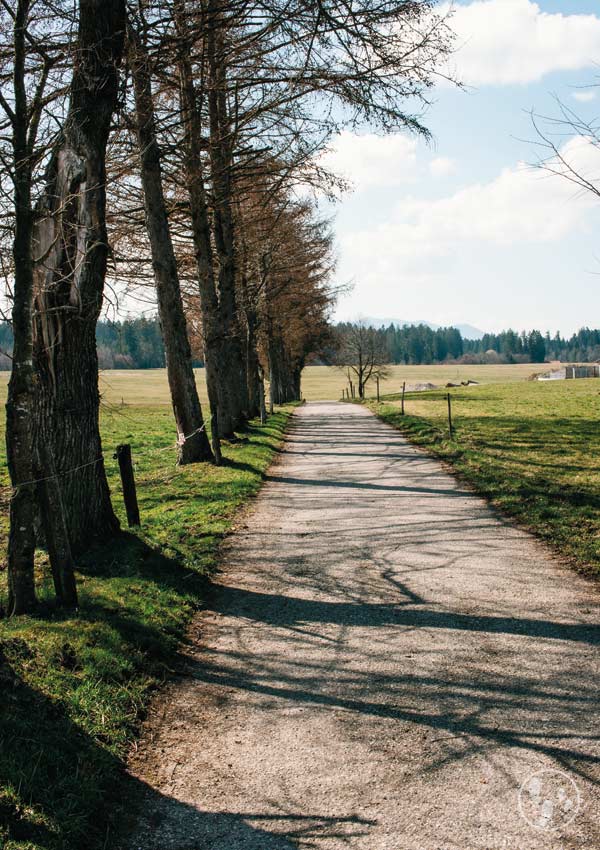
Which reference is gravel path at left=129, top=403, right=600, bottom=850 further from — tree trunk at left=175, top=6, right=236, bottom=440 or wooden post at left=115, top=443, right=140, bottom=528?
tree trunk at left=175, top=6, right=236, bottom=440

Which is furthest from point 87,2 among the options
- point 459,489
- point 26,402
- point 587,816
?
point 459,489

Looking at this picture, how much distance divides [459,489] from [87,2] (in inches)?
340

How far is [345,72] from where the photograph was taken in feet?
28.5

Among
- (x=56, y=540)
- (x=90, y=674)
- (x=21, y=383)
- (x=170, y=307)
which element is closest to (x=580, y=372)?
(x=170, y=307)

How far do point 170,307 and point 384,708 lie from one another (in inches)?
425

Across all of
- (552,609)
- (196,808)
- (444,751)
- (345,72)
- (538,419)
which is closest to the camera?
(196,808)

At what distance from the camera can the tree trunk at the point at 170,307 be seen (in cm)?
1273

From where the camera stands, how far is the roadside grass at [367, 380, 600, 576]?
8.71 meters

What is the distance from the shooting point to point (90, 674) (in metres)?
4.73

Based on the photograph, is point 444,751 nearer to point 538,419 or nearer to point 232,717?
point 232,717

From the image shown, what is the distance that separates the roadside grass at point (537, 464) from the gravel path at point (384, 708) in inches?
32.4

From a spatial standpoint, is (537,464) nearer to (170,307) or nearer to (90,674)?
(170,307)

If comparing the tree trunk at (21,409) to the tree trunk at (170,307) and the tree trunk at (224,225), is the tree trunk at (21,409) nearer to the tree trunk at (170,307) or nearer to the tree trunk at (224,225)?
the tree trunk at (224,225)

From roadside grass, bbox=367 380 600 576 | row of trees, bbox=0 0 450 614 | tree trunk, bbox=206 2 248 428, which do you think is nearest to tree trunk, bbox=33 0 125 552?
row of trees, bbox=0 0 450 614
